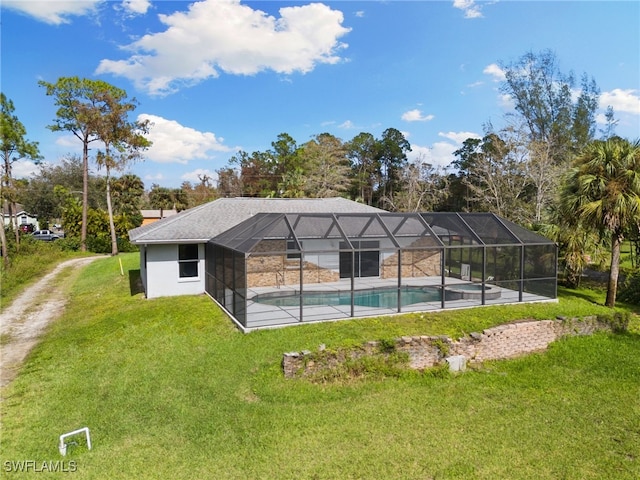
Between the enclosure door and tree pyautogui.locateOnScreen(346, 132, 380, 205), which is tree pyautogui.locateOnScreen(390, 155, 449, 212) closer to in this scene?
tree pyautogui.locateOnScreen(346, 132, 380, 205)

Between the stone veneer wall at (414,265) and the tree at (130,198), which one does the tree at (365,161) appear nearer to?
the tree at (130,198)

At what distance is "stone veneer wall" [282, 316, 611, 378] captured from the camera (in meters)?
8.68

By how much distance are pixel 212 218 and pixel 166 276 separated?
3141 millimetres

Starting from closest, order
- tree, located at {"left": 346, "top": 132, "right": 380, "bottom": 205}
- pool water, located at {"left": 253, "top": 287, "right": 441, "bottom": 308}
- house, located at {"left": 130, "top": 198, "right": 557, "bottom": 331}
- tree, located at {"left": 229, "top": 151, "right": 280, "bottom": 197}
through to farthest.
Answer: house, located at {"left": 130, "top": 198, "right": 557, "bottom": 331}
pool water, located at {"left": 253, "top": 287, "right": 441, "bottom": 308}
tree, located at {"left": 346, "top": 132, "right": 380, "bottom": 205}
tree, located at {"left": 229, "top": 151, "right": 280, "bottom": 197}

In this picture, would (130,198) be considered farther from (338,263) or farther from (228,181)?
(338,263)

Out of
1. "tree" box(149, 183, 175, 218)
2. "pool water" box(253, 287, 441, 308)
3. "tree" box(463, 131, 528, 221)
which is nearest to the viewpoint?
"pool water" box(253, 287, 441, 308)

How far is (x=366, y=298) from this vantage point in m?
12.8

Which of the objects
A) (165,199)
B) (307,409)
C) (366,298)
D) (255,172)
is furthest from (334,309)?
(255,172)

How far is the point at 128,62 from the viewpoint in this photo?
19328mm

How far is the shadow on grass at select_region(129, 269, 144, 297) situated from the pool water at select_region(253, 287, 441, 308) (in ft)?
22.0

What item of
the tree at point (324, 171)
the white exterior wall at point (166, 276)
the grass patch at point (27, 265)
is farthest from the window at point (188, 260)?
the tree at point (324, 171)

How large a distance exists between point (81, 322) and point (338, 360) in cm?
916

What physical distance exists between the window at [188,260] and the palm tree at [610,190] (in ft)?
44.8

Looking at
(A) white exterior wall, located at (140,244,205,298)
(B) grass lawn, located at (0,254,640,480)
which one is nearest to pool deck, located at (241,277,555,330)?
(B) grass lawn, located at (0,254,640,480)
